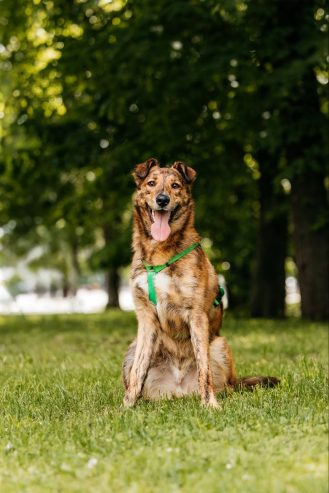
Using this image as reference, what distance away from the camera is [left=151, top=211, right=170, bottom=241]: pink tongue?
→ 654cm

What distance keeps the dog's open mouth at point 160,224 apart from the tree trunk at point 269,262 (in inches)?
475

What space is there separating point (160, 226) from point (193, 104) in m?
8.91

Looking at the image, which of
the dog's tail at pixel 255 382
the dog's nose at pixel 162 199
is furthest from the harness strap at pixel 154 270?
the dog's tail at pixel 255 382

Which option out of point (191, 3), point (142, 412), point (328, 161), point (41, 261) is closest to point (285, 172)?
point (328, 161)

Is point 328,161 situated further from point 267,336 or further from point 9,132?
point 9,132

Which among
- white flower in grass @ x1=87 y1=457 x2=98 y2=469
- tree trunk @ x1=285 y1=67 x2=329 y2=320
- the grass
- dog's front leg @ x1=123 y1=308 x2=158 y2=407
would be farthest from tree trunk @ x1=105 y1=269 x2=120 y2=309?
white flower in grass @ x1=87 y1=457 x2=98 y2=469

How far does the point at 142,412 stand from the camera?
6070 mm

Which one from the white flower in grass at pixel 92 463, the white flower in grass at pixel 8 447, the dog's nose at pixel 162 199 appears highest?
the dog's nose at pixel 162 199

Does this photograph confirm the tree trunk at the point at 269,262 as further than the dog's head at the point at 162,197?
Yes

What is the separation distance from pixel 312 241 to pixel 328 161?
1797 millimetres

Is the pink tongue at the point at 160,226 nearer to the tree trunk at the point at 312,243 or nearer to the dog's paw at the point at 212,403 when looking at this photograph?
the dog's paw at the point at 212,403

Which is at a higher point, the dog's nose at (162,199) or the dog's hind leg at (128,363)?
the dog's nose at (162,199)

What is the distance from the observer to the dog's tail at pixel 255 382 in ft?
22.9

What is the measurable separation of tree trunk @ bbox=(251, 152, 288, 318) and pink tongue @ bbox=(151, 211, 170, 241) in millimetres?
12062
